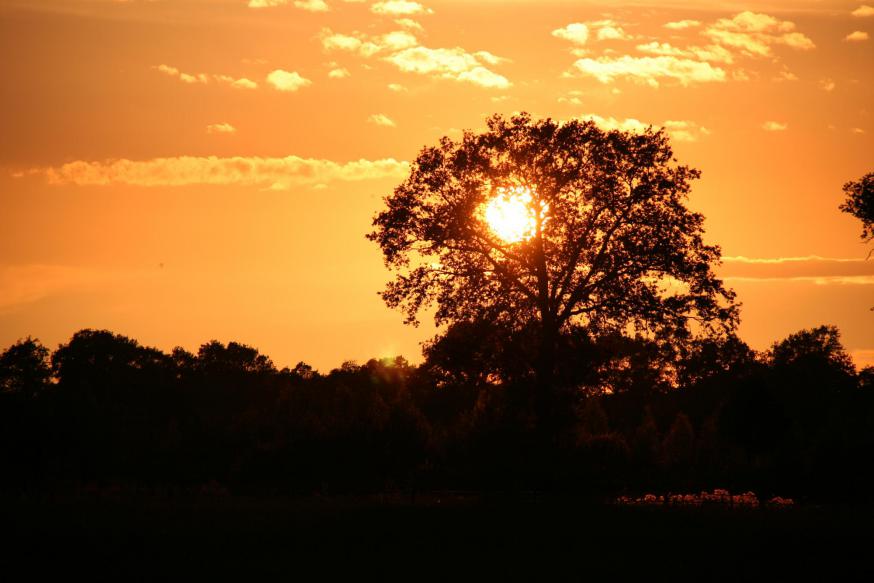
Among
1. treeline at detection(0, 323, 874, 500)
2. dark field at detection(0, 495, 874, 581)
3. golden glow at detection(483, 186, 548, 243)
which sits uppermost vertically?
golden glow at detection(483, 186, 548, 243)

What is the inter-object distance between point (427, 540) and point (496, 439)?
17.1 metres

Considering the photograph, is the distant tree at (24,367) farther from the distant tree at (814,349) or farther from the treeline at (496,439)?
the distant tree at (814,349)

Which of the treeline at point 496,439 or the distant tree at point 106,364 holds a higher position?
the distant tree at point 106,364

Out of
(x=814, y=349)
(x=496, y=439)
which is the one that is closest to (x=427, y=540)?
(x=496, y=439)

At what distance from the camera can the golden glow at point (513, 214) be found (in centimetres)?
4972

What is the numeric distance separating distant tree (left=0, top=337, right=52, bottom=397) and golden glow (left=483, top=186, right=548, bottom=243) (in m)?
105

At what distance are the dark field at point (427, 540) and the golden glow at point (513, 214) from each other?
12278mm

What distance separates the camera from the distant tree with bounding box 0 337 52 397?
14200cm

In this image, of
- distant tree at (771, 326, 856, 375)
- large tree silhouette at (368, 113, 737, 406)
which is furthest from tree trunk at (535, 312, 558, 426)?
distant tree at (771, 326, 856, 375)

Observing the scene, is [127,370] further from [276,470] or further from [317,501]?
[317,501]

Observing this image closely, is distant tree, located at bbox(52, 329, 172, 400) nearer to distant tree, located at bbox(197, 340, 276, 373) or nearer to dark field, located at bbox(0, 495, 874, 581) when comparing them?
distant tree, located at bbox(197, 340, 276, 373)

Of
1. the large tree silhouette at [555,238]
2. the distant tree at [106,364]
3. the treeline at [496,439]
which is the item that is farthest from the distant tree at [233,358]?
the large tree silhouette at [555,238]

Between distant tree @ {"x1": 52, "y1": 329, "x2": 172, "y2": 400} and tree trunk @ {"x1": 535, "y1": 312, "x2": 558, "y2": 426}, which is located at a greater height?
distant tree @ {"x1": 52, "y1": 329, "x2": 172, "y2": 400}

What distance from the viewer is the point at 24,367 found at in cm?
14412
